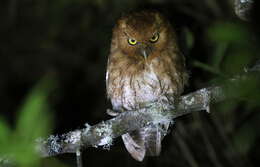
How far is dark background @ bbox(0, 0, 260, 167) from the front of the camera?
3.27m

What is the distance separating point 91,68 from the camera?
11.7 ft

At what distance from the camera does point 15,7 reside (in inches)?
137

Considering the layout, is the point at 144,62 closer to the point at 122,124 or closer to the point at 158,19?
the point at 158,19

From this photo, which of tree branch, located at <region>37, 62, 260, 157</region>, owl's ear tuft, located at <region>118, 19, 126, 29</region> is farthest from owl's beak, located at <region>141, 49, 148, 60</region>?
tree branch, located at <region>37, 62, 260, 157</region>

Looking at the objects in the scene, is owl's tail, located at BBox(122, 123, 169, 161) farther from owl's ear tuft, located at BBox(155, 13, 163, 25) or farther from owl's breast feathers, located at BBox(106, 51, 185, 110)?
owl's ear tuft, located at BBox(155, 13, 163, 25)

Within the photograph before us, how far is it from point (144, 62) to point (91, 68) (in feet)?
3.94

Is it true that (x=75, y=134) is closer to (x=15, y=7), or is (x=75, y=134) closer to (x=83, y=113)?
(x=83, y=113)

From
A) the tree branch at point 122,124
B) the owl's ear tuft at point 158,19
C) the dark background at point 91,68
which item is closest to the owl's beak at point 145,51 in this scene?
the owl's ear tuft at point 158,19

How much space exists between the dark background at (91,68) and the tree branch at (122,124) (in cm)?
120

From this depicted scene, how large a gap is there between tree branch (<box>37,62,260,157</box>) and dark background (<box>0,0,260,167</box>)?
1.20 metres

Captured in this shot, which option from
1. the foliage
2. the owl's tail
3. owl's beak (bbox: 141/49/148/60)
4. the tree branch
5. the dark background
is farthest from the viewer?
the dark background

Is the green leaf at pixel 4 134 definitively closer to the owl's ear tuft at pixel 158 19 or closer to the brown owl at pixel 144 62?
the brown owl at pixel 144 62

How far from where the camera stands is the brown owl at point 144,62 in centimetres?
242

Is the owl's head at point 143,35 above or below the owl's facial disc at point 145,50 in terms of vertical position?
above
